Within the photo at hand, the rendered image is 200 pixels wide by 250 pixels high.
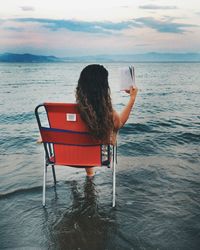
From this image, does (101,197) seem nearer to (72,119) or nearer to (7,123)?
(72,119)

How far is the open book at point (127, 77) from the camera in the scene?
13.3ft

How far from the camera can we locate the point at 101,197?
15.3 ft

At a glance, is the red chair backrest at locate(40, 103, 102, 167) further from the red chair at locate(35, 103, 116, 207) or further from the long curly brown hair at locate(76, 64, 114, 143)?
the long curly brown hair at locate(76, 64, 114, 143)

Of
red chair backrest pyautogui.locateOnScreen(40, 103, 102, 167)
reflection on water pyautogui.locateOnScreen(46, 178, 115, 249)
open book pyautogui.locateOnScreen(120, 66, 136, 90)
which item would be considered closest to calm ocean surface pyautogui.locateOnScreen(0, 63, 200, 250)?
reflection on water pyautogui.locateOnScreen(46, 178, 115, 249)

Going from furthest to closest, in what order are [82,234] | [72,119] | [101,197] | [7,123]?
[7,123], [101,197], [72,119], [82,234]

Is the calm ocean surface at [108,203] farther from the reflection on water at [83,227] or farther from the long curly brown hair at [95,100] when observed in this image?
the long curly brown hair at [95,100]

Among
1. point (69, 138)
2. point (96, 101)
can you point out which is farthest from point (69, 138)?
point (96, 101)

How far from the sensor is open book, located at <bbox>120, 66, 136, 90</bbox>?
407cm

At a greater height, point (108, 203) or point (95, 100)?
point (95, 100)

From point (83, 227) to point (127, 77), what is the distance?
1.91 m

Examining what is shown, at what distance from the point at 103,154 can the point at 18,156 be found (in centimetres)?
293

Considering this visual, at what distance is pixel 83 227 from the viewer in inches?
150

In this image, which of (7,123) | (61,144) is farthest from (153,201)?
(7,123)

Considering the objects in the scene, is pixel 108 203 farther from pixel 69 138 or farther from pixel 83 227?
pixel 69 138
